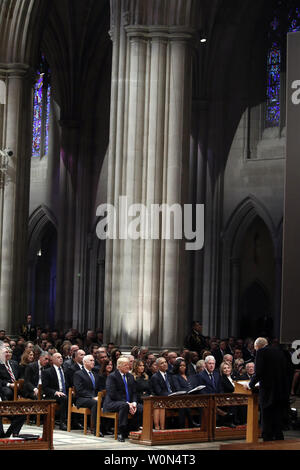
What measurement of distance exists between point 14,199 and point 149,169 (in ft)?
18.2

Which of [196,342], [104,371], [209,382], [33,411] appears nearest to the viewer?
[33,411]

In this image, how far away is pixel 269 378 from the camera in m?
11.5

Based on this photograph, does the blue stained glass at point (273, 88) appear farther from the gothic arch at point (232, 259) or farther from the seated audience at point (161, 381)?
the seated audience at point (161, 381)

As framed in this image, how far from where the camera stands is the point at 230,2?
29391mm

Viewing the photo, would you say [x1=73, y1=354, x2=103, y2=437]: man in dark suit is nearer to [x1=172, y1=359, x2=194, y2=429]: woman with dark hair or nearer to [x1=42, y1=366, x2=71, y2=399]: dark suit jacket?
[x1=42, y1=366, x2=71, y2=399]: dark suit jacket

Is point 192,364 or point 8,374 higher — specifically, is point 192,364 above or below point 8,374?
above

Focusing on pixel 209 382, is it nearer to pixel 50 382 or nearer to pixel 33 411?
pixel 50 382

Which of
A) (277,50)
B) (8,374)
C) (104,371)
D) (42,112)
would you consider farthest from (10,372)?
(42,112)

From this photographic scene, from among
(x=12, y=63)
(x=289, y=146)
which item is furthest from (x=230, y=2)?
(x=289, y=146)

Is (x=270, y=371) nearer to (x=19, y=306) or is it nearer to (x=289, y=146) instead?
(x=289, y=146)

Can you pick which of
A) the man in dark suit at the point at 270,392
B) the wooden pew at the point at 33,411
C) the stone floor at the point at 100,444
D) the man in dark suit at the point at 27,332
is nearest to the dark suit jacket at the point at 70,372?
the stone floor at the point at 100,444

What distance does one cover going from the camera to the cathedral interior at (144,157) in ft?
66.6

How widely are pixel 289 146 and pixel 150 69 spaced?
1263 centimetres

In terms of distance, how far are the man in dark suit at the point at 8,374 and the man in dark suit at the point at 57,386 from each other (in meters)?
0.53
